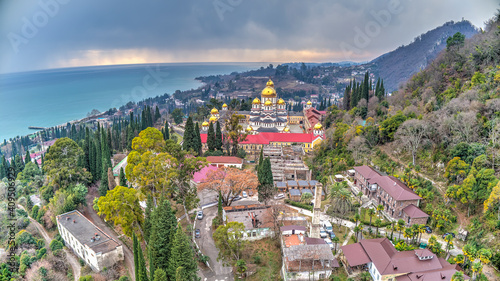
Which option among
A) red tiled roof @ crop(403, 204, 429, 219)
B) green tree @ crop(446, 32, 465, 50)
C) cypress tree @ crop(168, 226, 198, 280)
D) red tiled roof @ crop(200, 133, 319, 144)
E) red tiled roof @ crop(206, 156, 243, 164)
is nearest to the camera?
cypress tree @ crop(168, 226, 198, 280)

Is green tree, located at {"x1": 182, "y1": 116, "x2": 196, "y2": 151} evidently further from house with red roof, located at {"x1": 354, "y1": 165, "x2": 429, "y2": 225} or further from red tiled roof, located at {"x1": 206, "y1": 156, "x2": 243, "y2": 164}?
house with red roof, located at {"x1": 354, "y1": 165, "x2": 429, "y2": 225}

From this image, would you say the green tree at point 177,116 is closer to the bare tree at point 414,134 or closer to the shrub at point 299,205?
the shrub at point 299,205

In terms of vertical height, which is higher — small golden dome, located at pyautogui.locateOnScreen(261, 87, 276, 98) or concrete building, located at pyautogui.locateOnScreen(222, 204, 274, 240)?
small golden dome, located at pyautogui.locateOnScreen(261, 87, 276, 98)

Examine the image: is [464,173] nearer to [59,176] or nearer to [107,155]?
[107,155]

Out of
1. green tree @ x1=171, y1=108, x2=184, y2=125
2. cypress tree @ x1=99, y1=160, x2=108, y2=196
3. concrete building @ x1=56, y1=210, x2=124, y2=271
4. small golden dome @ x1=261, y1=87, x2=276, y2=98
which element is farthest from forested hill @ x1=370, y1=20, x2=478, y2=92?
concrete building @ x1=56, y1=210, x2=124, y2=271

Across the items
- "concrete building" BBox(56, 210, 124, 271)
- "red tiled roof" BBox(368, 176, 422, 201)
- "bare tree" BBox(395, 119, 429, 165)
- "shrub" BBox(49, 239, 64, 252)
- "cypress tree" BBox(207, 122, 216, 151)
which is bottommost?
"shrub" BBox(49, 239, 64, 252)

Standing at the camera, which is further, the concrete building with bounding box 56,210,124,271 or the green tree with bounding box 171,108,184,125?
the green tree with bounding box 171,108,184,125
